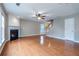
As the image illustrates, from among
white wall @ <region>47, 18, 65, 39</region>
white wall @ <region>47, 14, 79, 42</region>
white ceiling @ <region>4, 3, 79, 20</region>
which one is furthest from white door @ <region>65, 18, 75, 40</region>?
white ceiling @ <region>4, 3, 79, 20</region>

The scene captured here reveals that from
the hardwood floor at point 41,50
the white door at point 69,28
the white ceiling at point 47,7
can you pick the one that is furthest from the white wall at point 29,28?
the hardwood floor at point 41,50

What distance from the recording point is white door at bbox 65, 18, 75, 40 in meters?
8.59

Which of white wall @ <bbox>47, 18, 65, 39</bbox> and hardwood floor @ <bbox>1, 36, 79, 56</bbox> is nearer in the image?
hardwood floor @ <bbox>1, 36, 79, 56</bbox>

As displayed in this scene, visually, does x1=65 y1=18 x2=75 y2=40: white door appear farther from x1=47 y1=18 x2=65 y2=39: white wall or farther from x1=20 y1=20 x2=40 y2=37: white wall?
x1=20 y1=20 x2=40 y2=37: white wall

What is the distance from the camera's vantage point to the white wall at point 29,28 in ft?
44.7

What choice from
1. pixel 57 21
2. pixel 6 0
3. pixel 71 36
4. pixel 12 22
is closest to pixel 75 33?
pixel 71 36

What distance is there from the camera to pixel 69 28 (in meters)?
9.02

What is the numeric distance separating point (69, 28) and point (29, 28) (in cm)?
677

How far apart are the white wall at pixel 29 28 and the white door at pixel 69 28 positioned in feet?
19.4

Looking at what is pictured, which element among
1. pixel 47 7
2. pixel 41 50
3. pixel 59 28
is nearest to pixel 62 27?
pixel 59 28

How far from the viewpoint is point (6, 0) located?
2.28 meters

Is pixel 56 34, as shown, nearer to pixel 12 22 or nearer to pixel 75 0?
pixel 12 22

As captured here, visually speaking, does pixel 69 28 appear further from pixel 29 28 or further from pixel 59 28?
pixel 29 28

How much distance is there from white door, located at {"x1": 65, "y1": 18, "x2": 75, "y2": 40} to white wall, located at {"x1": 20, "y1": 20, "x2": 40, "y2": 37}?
19.4 ft
